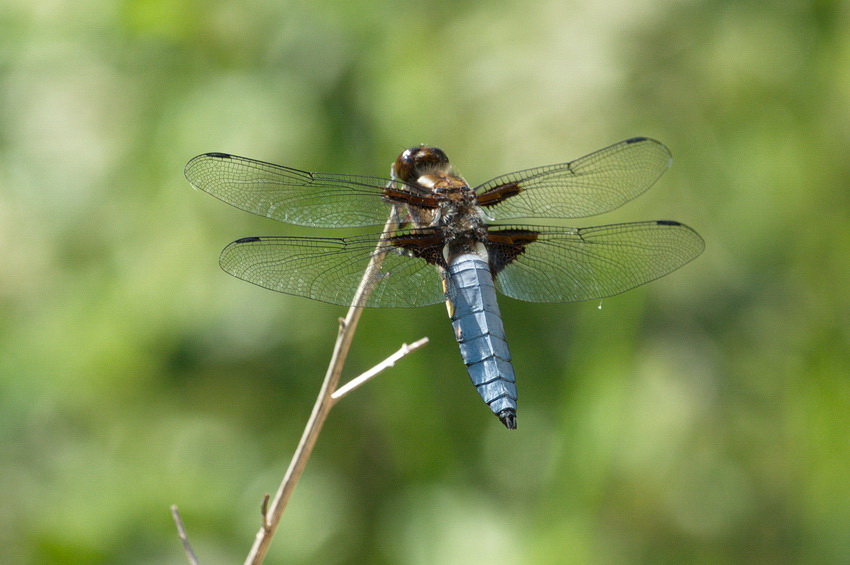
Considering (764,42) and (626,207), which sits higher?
(764,42)

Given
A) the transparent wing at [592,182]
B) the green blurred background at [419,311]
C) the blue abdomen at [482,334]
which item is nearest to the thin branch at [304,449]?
the blue abdomen at [482,334]

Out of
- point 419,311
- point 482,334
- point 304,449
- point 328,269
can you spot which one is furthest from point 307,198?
point 419,311

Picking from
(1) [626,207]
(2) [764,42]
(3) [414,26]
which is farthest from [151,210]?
(2) [764,42]

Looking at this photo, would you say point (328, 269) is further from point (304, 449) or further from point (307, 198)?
point (304, 449)

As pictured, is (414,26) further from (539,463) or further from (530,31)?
(539,463)

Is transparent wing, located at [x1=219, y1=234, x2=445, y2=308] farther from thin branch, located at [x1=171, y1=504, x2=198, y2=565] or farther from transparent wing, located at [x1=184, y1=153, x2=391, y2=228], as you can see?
thin branch, located at [x1=171, y1=504, x2=198, y2=565]

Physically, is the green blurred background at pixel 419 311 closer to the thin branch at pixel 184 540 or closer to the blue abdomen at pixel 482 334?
the blue abdomen at pixel 482 334
